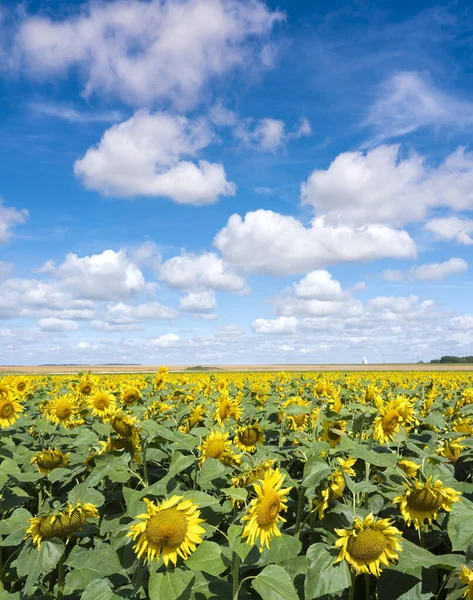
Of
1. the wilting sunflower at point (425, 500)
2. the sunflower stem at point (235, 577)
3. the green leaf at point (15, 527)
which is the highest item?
the wilting sunflower at point (425, 500)

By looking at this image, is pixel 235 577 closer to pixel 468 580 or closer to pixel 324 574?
pixel 324 574

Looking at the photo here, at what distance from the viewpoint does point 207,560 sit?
252 centimetres

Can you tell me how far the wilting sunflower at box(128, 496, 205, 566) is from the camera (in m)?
2.48

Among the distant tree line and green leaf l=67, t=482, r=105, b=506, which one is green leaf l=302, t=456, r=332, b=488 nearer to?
green leaf l=67, t=482, r=105, b=506

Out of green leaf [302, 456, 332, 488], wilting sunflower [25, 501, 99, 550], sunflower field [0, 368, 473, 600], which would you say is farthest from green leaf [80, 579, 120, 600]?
green leaf [302, 456, 332, 488]

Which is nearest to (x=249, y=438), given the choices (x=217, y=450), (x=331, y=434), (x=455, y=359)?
(x=217, y=450)

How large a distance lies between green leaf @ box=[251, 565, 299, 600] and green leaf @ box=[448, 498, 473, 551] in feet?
3.50

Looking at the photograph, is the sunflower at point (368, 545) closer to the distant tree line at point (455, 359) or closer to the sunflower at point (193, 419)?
the sunflower at point (193, 419)

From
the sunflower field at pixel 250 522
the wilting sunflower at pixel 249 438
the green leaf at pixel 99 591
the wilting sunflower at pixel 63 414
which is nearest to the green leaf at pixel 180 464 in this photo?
the sunflower field at pixel 250 522

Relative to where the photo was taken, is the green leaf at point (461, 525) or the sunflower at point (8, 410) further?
the sunflower at point (8, 410)

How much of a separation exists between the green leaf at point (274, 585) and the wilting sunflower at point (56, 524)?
5.04ft

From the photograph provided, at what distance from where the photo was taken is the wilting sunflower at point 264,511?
8.50 feet

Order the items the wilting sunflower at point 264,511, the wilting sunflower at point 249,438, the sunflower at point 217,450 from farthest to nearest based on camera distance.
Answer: the wilting sunflower at point 249,438 < the sunflower at point 217,450 < the wilting sunflower at point 264,511

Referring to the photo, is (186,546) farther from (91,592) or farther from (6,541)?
(6,541)
